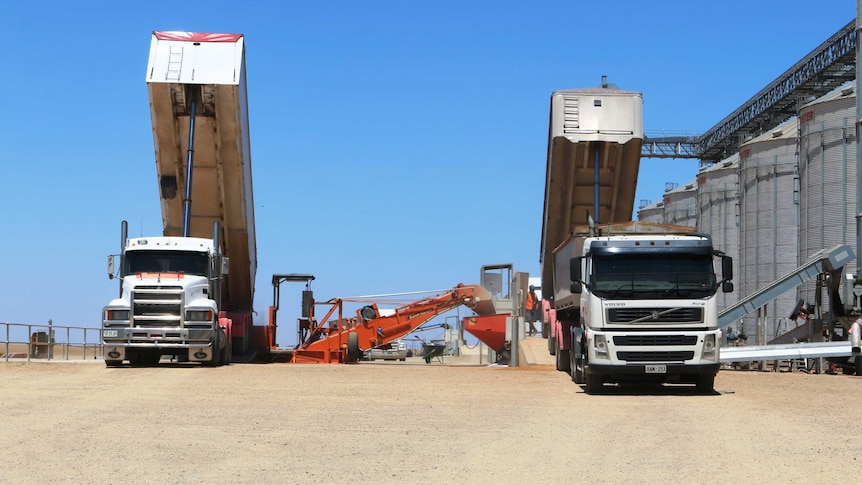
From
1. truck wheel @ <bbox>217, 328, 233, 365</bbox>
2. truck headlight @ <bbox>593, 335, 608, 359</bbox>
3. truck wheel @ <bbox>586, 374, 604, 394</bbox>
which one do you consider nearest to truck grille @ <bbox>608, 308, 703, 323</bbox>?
truck headlight @ <bbox>593, 335, 608, 359</bbox>

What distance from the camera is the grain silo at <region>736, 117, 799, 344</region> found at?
43.5 m

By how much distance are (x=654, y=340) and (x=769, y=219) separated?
28.3 metres

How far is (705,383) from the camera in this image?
18891 millimetres

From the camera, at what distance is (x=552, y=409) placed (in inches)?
604

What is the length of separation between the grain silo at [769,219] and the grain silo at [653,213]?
21.8 m

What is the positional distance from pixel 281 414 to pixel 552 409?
3.82 metres

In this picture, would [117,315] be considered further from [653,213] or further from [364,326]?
[653,213]

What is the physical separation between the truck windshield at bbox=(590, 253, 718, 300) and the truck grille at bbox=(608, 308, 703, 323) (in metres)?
0.21

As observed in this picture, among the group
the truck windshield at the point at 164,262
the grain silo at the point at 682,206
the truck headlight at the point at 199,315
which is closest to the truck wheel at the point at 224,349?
the truck headlight at the point at 199,315

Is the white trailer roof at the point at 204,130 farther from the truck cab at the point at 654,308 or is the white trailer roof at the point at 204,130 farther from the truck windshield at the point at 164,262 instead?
the truck cab at the point at 654,308

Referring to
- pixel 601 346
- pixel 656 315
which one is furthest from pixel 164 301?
pixel 656 315

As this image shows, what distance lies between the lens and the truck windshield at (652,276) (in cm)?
1808

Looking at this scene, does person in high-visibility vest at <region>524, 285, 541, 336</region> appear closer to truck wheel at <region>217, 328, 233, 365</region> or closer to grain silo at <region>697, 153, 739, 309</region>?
grain silo at <region>697, 153, 739, 309</region>

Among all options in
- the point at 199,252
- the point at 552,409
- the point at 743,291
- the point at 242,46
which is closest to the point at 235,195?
the point at 199,252
